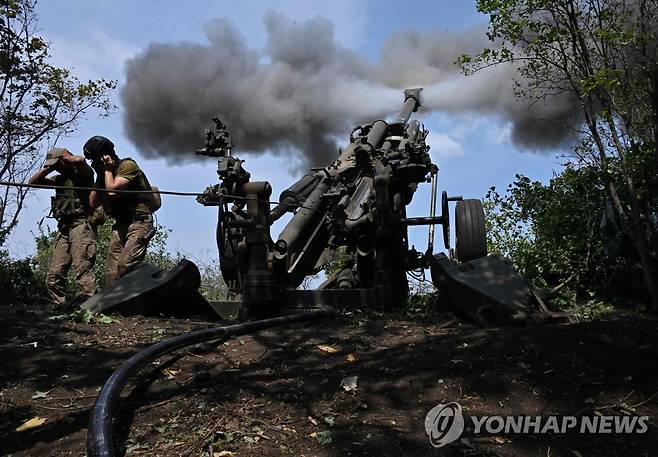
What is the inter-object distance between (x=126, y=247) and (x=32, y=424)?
3.51 meters

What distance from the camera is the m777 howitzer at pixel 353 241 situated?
5477 mm

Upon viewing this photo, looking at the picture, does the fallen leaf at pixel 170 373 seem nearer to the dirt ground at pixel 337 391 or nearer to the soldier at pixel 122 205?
the dirt ground at pixel 337 391

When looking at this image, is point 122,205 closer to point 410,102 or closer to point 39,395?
point 39,395

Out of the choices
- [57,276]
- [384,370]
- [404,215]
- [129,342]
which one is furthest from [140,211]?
[384,370]

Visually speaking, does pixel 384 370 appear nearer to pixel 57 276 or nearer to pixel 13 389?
pixel 13 389

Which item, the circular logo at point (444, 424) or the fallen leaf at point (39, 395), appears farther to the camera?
the fallen leaf at point (39, 395)

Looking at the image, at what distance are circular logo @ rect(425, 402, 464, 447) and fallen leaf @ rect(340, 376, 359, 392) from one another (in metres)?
0.49

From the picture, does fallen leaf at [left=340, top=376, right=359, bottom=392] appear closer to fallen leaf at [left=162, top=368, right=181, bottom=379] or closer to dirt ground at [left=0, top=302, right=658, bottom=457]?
dirt ground at [left=0, top=302, right=658, bottom=457]

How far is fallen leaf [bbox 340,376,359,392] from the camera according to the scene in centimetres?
350

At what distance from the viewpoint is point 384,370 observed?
148 inches

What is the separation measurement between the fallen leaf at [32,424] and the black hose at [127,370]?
443 millimetres

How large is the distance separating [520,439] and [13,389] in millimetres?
2741

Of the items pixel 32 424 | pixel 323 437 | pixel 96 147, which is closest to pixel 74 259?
pixel 96 147

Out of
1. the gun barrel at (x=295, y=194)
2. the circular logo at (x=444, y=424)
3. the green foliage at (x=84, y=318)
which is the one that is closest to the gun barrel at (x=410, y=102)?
the gun barrel at (x=295, y=194)
